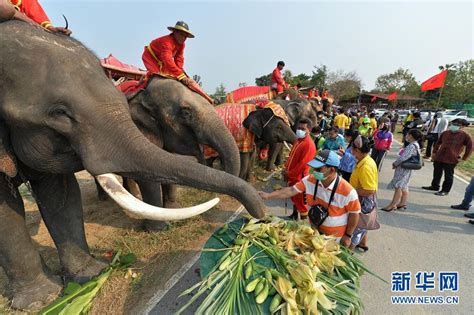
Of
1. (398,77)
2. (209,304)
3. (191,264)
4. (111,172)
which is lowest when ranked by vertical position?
(191,264)

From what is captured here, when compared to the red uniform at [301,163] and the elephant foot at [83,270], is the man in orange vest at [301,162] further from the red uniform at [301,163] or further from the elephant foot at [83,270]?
the elephant foot at [83,270]

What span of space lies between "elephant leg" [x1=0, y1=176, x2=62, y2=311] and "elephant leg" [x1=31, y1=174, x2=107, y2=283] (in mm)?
205

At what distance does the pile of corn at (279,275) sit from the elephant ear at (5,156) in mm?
1594

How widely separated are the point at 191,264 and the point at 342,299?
6.47 feet

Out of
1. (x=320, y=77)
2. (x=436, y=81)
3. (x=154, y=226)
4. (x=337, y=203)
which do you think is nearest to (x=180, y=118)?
(x=154, y=226)

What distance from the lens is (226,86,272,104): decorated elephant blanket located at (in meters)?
9.46

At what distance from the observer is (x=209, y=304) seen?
6.48 ft

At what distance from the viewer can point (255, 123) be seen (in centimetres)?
588

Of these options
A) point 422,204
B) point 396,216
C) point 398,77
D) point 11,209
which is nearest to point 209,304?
point 11,209

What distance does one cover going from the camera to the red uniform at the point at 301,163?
4230 millimetres

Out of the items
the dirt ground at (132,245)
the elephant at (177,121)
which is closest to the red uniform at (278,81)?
the dirt ground at (132,245)

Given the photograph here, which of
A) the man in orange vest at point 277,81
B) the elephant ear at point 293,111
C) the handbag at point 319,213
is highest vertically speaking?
the man in orange vest at point 277,81

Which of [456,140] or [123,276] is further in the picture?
[456,140]

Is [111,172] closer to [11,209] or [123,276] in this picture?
[11,209]
